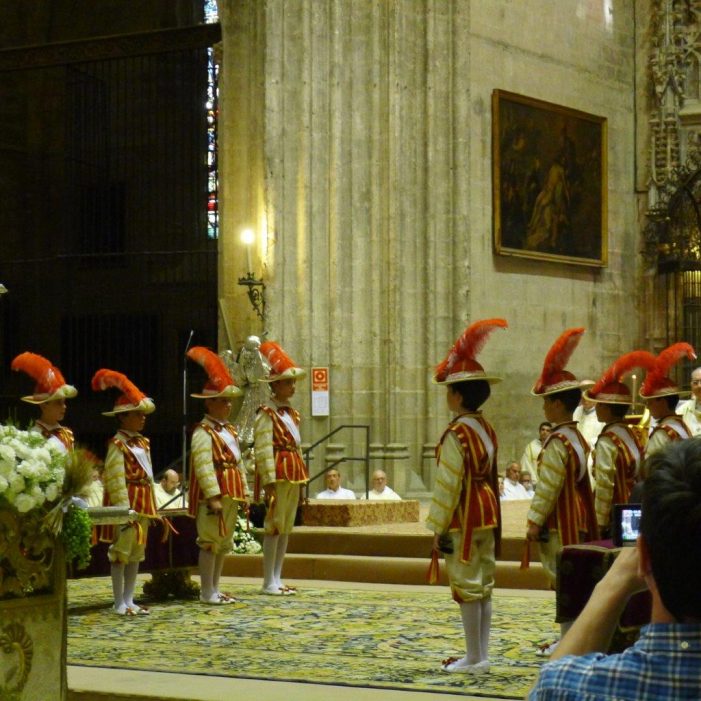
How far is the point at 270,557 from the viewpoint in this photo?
11531mm

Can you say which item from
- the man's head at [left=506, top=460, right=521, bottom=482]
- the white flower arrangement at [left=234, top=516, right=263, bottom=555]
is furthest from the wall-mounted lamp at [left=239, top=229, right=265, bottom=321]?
the white flower arrangement at [left=234, top=516, right=263, bottom=555]

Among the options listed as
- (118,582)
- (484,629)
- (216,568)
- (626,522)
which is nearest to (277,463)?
(216,568)

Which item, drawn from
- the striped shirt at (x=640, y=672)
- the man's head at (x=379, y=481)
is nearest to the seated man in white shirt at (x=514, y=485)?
the man's head at (x=379, y=481)

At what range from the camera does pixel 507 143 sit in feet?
63.6

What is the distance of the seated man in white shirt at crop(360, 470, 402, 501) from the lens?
16.5 m

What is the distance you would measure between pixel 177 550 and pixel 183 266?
1329 centimetres

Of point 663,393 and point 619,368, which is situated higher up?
point 619,368

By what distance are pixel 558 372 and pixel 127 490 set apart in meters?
3.67

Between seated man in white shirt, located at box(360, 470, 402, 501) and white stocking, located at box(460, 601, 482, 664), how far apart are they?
330 inches

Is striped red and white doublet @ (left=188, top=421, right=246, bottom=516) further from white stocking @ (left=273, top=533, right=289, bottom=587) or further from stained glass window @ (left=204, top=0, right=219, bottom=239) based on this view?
stained glass window @ (left=204, top=0, right=219, bottom=239)

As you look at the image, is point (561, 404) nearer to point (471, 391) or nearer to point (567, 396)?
point (567, 396)

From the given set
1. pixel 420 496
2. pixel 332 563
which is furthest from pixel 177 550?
pixel 420 496

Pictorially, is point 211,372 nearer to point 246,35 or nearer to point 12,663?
point 12,663

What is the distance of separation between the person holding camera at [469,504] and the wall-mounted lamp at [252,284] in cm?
931
